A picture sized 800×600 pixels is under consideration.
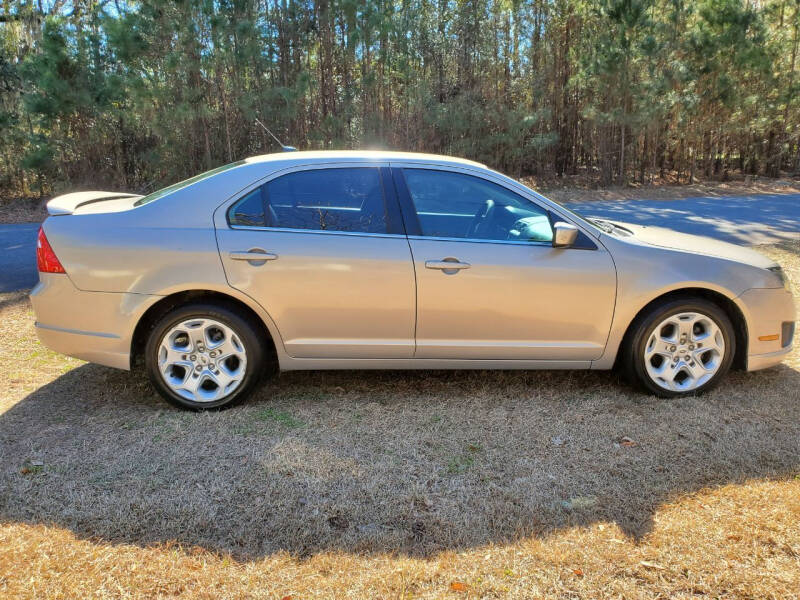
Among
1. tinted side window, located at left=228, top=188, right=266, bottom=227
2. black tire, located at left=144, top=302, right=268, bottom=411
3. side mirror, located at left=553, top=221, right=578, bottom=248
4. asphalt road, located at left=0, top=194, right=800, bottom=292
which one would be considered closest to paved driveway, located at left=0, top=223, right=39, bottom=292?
asphalt road, located at left=0, top=194, right=800, bottom=292

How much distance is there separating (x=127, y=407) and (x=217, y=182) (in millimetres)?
1552

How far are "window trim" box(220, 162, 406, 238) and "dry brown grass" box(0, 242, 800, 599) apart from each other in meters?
1.13

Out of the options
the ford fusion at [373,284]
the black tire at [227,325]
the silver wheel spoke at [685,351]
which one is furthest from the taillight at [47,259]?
the silver wheel spoke at [685,351]

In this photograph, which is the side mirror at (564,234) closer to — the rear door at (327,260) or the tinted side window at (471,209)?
the tinted side window at (471,209)

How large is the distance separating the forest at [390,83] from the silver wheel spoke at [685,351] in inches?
453

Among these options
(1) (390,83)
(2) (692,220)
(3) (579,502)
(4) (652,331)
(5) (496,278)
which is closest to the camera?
(3) (579,502)

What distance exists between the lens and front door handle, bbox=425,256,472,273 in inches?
149

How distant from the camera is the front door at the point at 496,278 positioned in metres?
3.83

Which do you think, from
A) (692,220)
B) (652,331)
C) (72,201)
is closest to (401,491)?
(652,331)

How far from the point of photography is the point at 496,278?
3832 mm

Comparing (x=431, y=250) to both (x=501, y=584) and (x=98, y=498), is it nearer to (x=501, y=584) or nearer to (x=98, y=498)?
(x=501, y=584)

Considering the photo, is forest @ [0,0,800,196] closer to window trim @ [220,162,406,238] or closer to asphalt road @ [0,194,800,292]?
asphalt road @ [0,194,800,292]

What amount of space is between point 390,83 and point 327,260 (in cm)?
1264

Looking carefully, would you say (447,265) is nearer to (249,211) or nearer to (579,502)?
(249,211)
